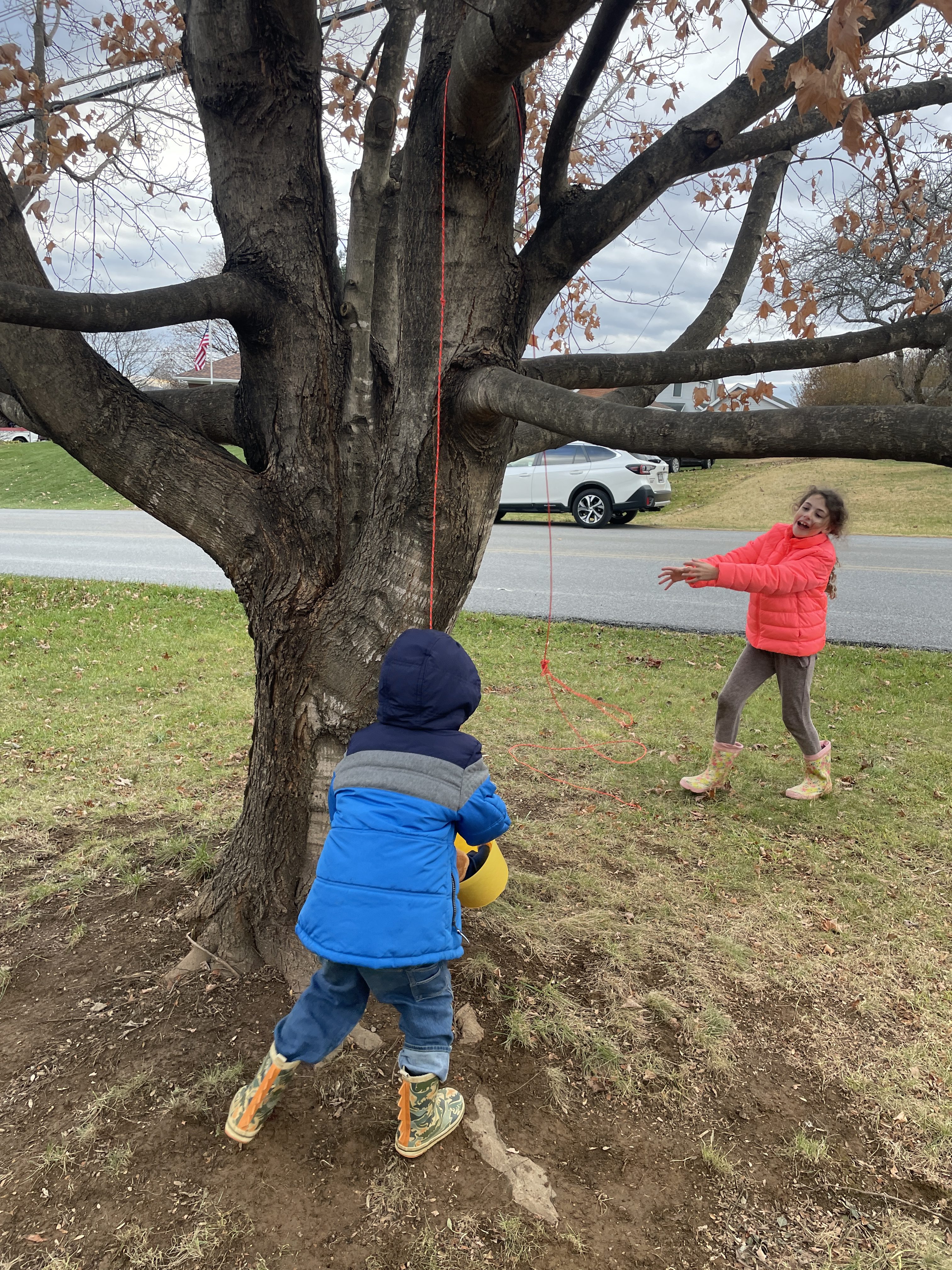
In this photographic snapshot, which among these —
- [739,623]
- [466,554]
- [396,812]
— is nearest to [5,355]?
[466,554]

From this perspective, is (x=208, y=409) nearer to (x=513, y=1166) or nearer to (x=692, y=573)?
(x=692, y=573)

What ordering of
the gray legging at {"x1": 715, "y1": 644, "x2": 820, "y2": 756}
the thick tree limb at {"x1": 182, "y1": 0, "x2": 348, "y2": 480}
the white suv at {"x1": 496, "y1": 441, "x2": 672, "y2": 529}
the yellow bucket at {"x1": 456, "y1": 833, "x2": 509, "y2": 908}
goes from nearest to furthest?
1. the yellow bucket at {"x1": 456, "y1": 833, "x2": 509, "y2": 908}
2. the thick tree limb at {"x1": 182, "y1": 0, "x2": 348, "y2": 480}
3. the gray legging at {"x1": 715, "y1": 644, "x2": 820, "y2": 756}
4. the white suv at {"x1": 496, "y1": 441, "x2": 672, "y2": 529}

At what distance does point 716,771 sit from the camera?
16.0 feet

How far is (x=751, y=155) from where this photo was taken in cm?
293

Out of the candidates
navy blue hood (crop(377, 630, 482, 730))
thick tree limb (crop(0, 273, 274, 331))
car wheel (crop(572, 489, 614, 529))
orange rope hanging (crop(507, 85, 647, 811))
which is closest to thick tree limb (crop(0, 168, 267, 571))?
thick tree limb (crop(0, 273, 274, 331))

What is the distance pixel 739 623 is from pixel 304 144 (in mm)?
7187

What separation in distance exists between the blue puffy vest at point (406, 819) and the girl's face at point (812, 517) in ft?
9.08

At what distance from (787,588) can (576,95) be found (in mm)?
2649

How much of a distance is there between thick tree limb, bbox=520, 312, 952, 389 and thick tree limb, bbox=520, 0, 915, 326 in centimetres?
44

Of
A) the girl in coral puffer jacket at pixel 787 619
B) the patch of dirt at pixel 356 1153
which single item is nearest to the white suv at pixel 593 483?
the girl in coral puffer jacket at pixel 787 619

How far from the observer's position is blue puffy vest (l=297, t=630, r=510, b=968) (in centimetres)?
221

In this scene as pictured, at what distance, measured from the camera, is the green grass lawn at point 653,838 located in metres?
2.91

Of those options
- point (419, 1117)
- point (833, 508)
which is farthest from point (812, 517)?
point (419, 1117)

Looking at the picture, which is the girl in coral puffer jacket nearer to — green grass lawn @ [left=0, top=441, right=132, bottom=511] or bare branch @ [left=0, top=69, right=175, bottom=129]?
bare branch @ [left=0, top=69, right=175, bottom=129]
